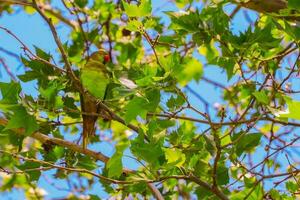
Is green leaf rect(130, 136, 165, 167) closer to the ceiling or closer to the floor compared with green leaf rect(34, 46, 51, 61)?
closer to the floor

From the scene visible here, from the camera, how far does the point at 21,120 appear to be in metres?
1.84

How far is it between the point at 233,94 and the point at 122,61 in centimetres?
78

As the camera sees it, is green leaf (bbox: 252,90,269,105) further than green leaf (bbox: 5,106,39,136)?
No

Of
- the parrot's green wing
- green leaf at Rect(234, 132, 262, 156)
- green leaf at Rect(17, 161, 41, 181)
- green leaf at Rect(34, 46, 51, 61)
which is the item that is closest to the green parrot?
the parrot's green wing

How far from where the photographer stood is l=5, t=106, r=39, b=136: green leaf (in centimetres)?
183

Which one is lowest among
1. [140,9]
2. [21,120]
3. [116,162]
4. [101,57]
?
[116,162]

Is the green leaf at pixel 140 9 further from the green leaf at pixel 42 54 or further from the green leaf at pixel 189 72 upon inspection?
the green leaf at pixel 42 54

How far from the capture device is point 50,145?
2.29 metres

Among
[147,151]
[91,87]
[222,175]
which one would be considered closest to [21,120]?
[91,87]

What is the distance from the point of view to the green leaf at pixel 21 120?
1.83 metres

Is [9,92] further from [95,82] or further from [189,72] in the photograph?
[189,72]

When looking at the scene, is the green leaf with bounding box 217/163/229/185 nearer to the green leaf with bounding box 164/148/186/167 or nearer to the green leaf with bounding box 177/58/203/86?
the green leaf with bounding box 164/148/186/167

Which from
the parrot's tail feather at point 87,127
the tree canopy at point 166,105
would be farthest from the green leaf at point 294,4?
the parrot's tail feather at point 87,127

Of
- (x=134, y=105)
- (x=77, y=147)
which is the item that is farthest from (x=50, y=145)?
(x=134, y=105)
